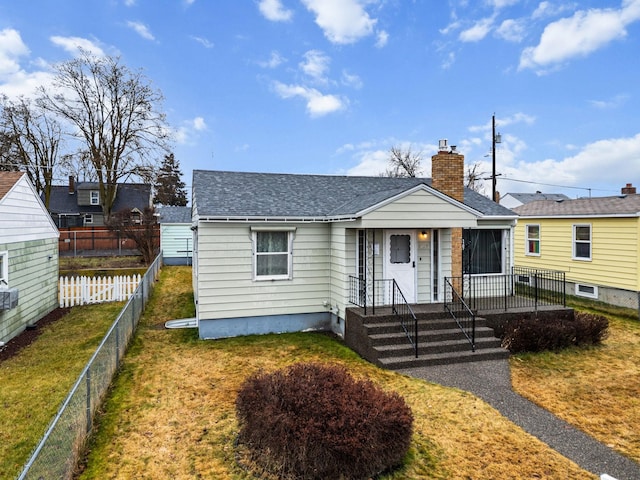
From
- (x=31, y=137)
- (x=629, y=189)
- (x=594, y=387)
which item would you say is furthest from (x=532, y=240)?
(x=31, y=137)

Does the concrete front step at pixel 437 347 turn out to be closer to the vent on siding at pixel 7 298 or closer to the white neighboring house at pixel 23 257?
the vent on siding at pixel 7 298

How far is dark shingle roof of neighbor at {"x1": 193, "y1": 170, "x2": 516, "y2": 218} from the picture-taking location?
9.75 m

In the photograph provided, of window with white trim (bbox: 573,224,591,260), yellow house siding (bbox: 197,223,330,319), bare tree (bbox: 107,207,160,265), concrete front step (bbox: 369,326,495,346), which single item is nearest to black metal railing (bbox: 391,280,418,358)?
concrete front step (bbox: 369,326,495,346)

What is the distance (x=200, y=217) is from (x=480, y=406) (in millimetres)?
7210

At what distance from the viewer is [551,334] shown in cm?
874

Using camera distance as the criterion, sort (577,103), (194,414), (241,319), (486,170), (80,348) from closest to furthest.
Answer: (194,414) < (80,348) < (241,319) < (577,103) < (486,170)

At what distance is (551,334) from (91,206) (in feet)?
151

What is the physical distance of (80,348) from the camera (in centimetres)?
915

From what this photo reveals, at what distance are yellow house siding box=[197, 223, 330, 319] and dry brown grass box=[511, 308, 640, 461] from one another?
524 cm

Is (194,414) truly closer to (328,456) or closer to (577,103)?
(328,456)

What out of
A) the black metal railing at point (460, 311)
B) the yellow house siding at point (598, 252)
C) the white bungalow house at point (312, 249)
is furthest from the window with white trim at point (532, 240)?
the black metal railing at point (460, 311)

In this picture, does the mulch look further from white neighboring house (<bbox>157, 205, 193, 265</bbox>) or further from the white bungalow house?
white neighboring house (<bbox>157, 205, 193, 265</bbox>)

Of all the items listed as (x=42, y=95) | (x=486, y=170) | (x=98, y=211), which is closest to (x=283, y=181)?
(x=42, y=95)

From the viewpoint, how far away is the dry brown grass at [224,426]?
4.40 meters
